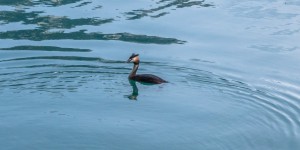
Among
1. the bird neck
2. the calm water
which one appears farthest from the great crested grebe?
the calm water

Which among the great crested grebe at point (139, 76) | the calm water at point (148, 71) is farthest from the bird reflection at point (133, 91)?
the great crested grebe at point (139, 76)

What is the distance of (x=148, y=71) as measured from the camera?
76.5 ft

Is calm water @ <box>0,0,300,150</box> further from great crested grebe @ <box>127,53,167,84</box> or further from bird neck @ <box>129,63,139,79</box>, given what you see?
bird neck @ <box>129,63,139,79</box>

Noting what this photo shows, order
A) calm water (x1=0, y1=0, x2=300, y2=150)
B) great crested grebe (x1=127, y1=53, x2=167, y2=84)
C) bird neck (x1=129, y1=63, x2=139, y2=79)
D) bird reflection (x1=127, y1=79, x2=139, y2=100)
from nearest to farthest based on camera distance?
calm water (x1=0, y1=0, x2=300, y2=150)
bird reflection (x1=127, y1=79, x2=139, y2=100)
great crested grebe (x1=127, y1=53, x2=167, y2=84)
bird neck (x1=129, y1=63, x2=139, y2=79)

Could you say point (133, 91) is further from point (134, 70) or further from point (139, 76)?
point (134, 70)

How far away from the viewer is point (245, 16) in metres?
31.8

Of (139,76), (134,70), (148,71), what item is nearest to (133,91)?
(139,76)

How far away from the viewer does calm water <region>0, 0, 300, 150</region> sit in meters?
17.8

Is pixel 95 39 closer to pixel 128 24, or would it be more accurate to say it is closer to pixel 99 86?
pixel 128 24

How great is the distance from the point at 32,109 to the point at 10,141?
81.7 inches

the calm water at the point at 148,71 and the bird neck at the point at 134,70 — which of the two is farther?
the bird neck at the point at 134,70

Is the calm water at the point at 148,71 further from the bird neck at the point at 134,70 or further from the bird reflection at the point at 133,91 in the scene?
the bird neck at the point at 134,70

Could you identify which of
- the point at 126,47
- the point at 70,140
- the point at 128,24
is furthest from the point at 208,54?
the point at 70,140

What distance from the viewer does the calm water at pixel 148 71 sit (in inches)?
703
